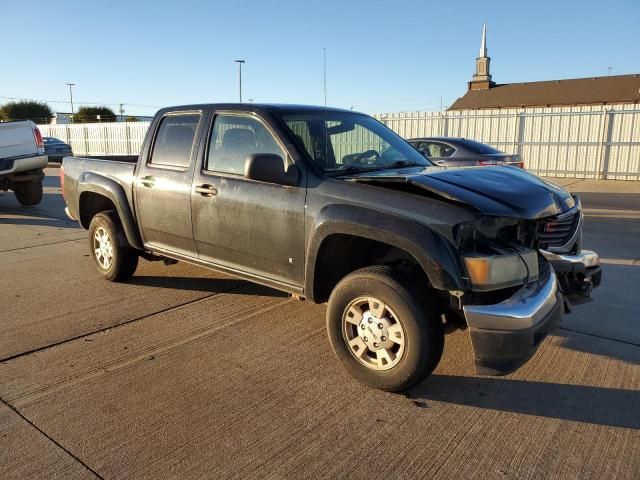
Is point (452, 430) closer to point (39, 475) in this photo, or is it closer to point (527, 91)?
point (39, 475)

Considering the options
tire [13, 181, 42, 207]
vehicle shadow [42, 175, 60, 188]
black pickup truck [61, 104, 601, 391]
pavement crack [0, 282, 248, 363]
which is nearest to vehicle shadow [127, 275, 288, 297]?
pavement crack [0, 282, 248, 363]

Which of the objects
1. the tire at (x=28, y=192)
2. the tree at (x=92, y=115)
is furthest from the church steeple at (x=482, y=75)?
the tire at (x=28, y=192)

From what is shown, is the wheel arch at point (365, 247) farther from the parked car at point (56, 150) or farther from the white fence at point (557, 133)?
the parked car at point (56, 150)

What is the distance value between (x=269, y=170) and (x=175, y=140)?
164cm

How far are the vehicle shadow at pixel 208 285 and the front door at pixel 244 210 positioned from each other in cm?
92

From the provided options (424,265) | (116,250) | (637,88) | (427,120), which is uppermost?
(637,88)

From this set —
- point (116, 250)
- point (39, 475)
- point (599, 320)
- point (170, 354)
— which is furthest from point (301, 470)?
point (116, 250)

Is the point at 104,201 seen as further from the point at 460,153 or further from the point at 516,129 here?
the point at 516,129

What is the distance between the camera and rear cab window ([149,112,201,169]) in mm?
4773

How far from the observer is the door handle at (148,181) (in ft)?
16.3

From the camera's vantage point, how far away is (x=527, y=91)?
49562 mm

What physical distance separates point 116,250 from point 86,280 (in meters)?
0.73

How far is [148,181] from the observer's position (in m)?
5.01

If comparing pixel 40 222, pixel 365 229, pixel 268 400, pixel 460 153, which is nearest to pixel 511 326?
pixel 365 229
